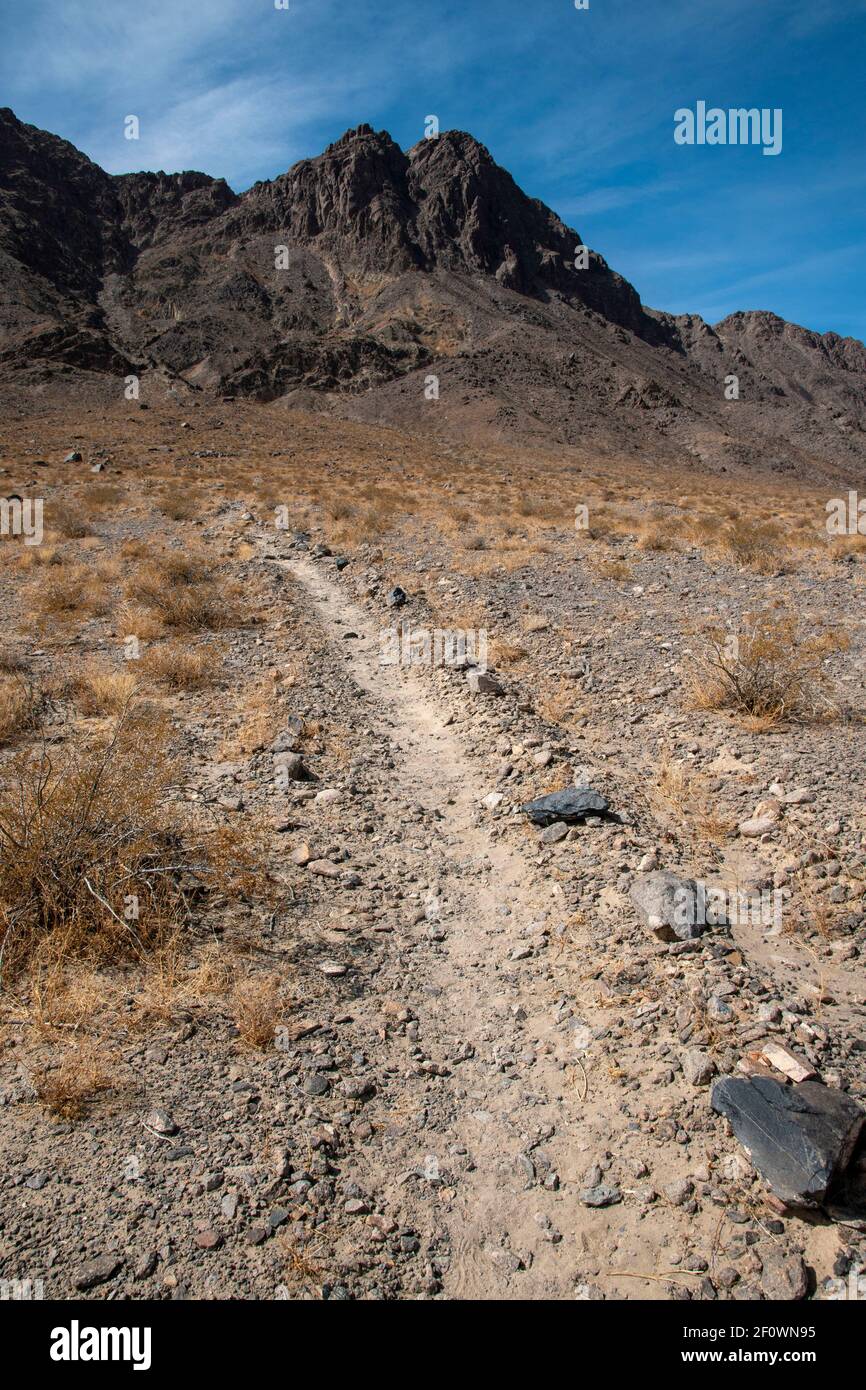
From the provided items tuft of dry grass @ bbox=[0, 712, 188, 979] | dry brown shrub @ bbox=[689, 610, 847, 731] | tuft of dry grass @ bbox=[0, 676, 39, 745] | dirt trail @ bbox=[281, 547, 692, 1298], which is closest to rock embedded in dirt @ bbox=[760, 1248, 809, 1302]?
dirt trail @ bbox=[281, 547, 692, 1298]

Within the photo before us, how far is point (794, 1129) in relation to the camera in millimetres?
2754

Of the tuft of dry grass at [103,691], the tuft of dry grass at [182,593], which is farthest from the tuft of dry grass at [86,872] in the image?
the tuft of dry grass at [182,593]

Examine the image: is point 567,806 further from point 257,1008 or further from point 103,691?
point 103,691

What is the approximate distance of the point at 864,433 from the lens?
95688mm

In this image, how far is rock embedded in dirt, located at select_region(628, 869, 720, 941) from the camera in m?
3.98

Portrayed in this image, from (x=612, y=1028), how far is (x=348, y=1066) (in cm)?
132

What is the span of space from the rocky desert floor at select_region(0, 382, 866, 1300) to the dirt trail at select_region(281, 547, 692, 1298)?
1cm

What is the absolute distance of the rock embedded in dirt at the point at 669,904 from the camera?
3984mm

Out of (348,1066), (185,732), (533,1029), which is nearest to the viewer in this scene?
(348,1066)

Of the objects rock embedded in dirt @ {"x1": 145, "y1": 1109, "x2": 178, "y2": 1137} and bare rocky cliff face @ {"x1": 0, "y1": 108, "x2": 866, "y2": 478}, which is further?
bare rocky cliff face @ {"x1": 0, "y1": 108, "x2": 866, "y2": 478}

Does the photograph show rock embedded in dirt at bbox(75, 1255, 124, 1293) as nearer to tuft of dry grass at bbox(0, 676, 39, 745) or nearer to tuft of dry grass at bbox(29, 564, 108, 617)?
tuft of dry grass at bbox(0, 676, 39, 745)

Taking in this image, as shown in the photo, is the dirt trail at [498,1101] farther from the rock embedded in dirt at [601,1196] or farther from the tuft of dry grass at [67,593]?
the tuft of dry grass at [67,593]
